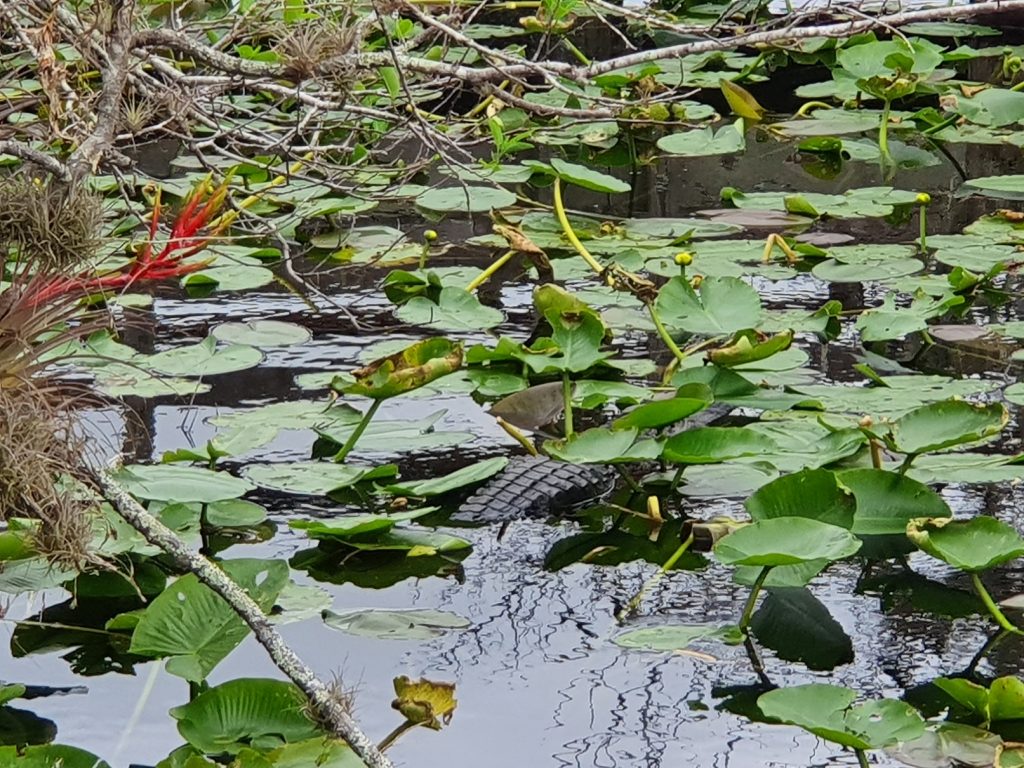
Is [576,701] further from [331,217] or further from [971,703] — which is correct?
[331,217]

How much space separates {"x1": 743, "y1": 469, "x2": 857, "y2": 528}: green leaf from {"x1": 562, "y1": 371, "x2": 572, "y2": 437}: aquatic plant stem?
0.46 m

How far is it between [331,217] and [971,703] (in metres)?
2.33

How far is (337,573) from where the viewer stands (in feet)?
6.88

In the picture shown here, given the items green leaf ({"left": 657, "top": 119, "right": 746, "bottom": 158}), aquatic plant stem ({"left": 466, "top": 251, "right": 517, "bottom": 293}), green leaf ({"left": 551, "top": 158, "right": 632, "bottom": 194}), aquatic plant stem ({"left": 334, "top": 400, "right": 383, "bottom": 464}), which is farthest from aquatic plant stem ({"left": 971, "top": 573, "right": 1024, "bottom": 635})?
green leaf ({"left": 657, "top": 119, "right": 746, "bottom": 158})

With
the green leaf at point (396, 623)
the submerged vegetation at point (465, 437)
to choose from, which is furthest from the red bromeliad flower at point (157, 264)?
the green leaf at point (396, 623)

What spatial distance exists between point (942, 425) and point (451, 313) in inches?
40.7

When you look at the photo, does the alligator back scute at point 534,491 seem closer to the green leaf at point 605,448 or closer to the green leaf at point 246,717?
the green leaf at point 605,448

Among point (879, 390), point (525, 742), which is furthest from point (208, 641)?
point (879, 390)

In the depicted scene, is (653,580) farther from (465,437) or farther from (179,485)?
(179,485)

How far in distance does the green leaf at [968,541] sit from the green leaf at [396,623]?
537 mm

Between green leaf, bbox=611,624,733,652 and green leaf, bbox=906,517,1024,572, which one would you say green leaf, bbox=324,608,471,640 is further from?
green leaf, bbox=906,517,1024,572

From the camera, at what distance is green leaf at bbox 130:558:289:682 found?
1.72m

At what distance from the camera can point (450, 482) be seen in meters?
2.20

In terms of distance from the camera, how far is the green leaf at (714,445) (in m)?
2.15
